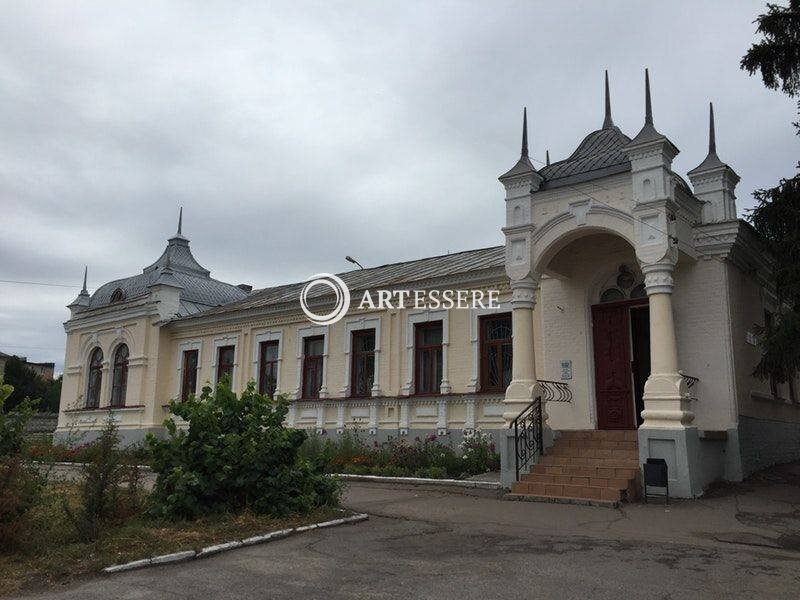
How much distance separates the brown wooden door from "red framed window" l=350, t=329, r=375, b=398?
21.3ft

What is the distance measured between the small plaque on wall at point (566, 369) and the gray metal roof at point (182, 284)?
574 inches

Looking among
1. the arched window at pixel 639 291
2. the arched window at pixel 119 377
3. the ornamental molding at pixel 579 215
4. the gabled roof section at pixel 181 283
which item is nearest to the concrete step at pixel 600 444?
the arched window at pixel 639 291

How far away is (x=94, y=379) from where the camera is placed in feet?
85.0

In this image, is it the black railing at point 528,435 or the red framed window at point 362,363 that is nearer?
the black railing at point 528,435

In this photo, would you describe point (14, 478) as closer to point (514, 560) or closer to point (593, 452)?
point (514, 560)

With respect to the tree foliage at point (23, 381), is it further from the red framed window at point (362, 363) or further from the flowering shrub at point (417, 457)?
the flowering shrub at point (417, 457)

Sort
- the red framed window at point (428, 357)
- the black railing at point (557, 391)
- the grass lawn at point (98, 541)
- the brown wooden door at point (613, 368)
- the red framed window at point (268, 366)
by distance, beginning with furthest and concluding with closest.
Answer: the red framed window at point (268, 366) < the red framed window at point (428, 357) < the black railing at point (557, 391) < the brown wooden door at point (613, 368) < the grass lawn at point (98, 541)

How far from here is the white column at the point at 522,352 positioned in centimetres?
1266

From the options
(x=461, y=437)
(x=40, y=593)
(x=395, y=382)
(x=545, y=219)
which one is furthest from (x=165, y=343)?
(x=40, y=593)

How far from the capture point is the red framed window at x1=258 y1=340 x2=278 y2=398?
817 inches

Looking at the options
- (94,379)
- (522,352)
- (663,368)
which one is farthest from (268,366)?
(663,368)

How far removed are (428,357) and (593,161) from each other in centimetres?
661

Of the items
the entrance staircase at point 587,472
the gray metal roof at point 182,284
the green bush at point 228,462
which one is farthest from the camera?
the gray metal roof at point 182,284

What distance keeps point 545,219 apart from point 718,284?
3267 millimetres
